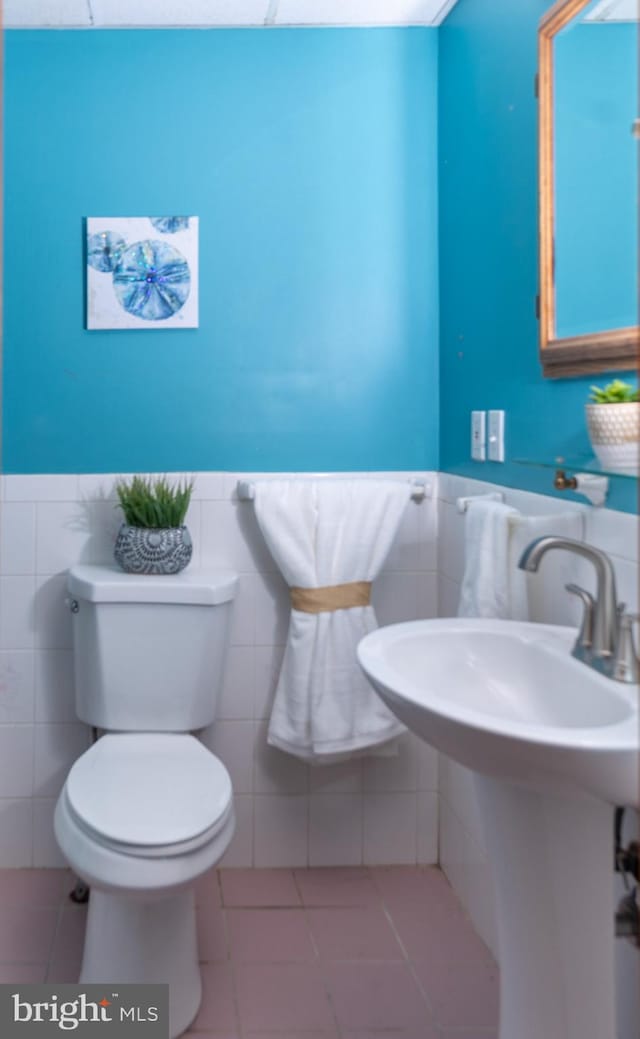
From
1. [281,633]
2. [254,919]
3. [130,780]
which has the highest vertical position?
[281,633]

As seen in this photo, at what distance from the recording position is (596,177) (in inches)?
65.1

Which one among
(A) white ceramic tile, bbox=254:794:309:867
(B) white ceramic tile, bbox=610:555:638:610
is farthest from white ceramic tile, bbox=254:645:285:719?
(B) white ceramic tile, bbox=610:555:638:610

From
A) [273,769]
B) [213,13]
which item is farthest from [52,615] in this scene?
[213,13]

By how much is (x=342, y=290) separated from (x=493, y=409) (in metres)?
0.62

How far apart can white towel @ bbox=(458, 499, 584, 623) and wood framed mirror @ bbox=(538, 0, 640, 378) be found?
279 millimetres

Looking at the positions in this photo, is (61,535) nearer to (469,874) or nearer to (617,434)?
(469,874)

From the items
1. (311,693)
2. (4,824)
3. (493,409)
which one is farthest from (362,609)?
(4,824)

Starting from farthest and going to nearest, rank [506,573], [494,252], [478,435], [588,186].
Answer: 1. [478,435]
2. [494,252]
3. [506,573]
4. [588,186]

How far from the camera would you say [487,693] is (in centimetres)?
173

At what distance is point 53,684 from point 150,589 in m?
0.47

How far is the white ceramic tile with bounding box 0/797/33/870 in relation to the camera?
270cm

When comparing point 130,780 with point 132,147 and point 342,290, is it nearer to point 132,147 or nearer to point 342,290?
point 342,290

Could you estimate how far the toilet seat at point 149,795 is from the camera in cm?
190

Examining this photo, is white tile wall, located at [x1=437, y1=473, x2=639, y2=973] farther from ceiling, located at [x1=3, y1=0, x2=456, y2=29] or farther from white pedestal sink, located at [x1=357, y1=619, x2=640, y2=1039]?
ceiling, located at [x1=3, y1=0, x2=456, y2=29]
